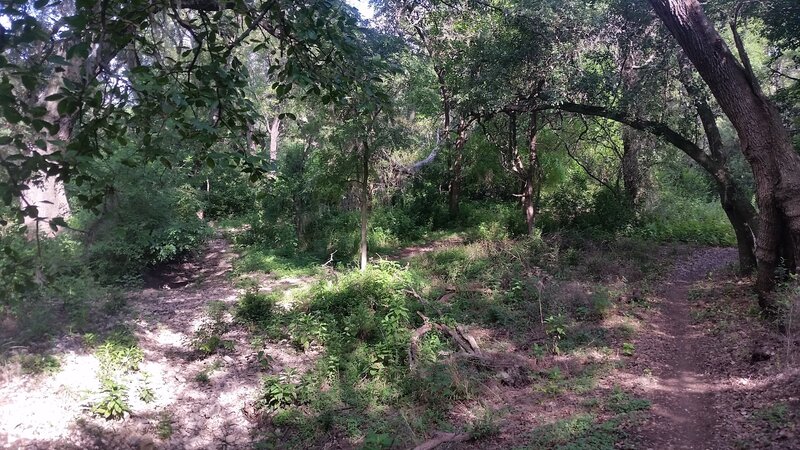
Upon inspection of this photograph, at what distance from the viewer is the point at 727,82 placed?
7.44 metres

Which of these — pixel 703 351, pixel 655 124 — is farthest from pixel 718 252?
pixel 703 351

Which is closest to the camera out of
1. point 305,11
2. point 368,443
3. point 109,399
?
point 305,11

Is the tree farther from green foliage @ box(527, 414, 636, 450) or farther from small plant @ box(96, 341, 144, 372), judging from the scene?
small plant @ box(96, 341, 144, 372)

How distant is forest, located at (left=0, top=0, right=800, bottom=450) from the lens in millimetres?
3320

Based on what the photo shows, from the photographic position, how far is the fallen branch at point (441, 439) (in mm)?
5629

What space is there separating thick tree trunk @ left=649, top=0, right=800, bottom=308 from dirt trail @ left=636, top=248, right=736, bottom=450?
140 cm

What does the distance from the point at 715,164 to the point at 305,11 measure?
11118mm

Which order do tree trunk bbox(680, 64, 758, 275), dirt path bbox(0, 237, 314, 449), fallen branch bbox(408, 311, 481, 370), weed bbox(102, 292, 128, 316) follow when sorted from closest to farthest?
dirt path bbox(0, 237, 314, 449) < fallen branch bbox(408, 311, 481, 370) < weed bbox(102, 292, 128, 316) < tree trunk bbox(680, 64, 758, 275)

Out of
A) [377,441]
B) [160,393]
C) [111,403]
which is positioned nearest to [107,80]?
[377,441]

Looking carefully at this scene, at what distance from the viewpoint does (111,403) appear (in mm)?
6531

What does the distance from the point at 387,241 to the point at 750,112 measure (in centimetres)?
1063

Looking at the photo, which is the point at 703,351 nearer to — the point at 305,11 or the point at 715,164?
the point at 715,164

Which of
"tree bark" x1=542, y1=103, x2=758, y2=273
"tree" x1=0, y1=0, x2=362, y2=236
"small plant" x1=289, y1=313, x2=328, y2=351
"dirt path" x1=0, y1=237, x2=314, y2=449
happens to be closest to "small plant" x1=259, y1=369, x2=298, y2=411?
"dirt path" x1=0, y1=237, x2=314, y2=449

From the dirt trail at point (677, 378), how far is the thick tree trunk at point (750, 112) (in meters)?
1.40
